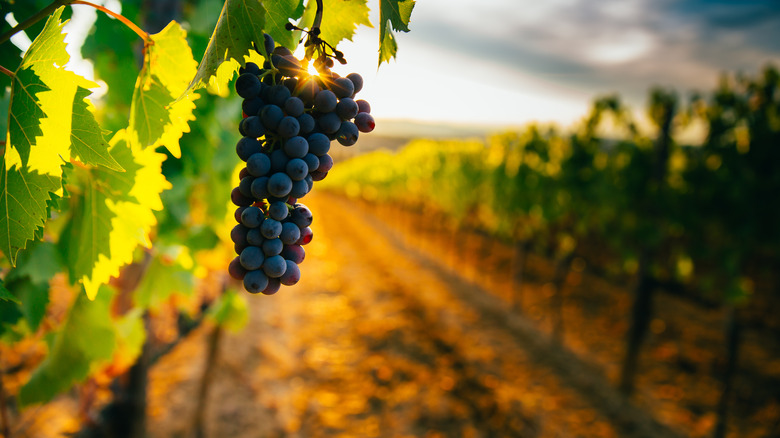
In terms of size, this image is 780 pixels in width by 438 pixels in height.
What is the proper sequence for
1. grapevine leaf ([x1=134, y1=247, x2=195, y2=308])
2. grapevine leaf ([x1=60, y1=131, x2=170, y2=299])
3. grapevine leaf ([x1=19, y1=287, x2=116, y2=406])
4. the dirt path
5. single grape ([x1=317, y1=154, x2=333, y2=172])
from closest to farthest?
1. single grape ([x1=317, y1=154, x2=333, y2=172])
2. grapevine leaf ([x1=60, y1=131, x2=170, y2=299])
3. grapevine leaf ([x1=19, y1=287, x2=116, y2=406])
4. grapevine leaf ([x1=134, y1=247, x2=195, y2=308])
5. the dirt path

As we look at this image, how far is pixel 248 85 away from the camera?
872mm

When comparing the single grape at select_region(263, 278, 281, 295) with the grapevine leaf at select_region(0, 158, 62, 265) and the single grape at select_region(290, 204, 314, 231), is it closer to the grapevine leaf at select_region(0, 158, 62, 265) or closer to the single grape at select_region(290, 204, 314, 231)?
the single grape at select_region(290, 204, 314, 231)

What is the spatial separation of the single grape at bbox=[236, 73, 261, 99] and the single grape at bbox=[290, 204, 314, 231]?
260 mm

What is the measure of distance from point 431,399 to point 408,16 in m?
6.52

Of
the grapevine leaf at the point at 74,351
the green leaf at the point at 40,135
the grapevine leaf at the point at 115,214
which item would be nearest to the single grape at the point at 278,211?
the green leaf at the point at 40,135

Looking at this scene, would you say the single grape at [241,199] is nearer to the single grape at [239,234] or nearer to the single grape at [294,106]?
the single grape at [239,234]

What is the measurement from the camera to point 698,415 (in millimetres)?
6629

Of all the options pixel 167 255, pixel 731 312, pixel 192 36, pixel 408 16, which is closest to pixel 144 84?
pixel 408 16

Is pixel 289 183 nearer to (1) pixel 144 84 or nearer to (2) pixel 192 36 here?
(1) pixel 144 84

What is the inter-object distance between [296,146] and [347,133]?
117mm

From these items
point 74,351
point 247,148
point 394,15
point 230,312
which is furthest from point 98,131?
point 230,312

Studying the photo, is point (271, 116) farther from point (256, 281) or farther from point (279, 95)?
point (256, 281)

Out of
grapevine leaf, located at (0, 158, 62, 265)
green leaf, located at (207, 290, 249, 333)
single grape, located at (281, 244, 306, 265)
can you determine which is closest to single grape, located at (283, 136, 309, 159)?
single grape, located at (281, 244, 306, 265)

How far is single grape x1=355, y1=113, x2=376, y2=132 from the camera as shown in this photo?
0.98m
